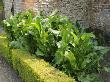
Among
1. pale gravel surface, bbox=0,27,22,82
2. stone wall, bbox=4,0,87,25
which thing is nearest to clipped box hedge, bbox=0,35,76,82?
pale gravel surface, bbox=0,27,22,82

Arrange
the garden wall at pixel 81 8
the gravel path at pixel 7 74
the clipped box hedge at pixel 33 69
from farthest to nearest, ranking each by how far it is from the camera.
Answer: the garden wall at pixel 81 8 < the gravel path at pixel 7 74 < the clipped box hedge at pixel 33 69

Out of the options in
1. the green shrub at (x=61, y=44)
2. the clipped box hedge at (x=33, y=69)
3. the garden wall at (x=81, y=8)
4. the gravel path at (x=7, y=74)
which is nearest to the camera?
the clipped box hedge at (x=33, y=69)

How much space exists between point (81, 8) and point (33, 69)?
4.33 meters

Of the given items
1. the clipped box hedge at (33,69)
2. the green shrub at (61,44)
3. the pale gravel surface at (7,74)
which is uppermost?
the green shrub at (61,44)

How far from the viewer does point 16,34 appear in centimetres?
823

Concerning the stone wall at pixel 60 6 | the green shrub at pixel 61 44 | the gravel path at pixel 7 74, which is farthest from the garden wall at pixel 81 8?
the gravel path at pixel 7 74

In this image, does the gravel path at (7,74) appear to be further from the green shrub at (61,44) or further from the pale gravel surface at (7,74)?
the green shrub at (61,44)

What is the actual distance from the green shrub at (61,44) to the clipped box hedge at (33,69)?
224 mm

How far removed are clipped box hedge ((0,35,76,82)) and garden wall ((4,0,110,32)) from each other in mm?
1973

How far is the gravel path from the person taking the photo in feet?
24.3

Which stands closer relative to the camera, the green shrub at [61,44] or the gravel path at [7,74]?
the green shrub at [61,44]

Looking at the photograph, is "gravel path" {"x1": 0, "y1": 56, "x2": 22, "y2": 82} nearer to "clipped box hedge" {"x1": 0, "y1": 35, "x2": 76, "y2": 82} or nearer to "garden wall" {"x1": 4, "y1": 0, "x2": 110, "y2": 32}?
"clipped box hedge" {"x1": 0, "y1": 35, "x2": 76, "y2": 82}

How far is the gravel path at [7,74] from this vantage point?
292 inches

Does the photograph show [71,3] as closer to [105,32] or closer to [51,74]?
[105,32]
